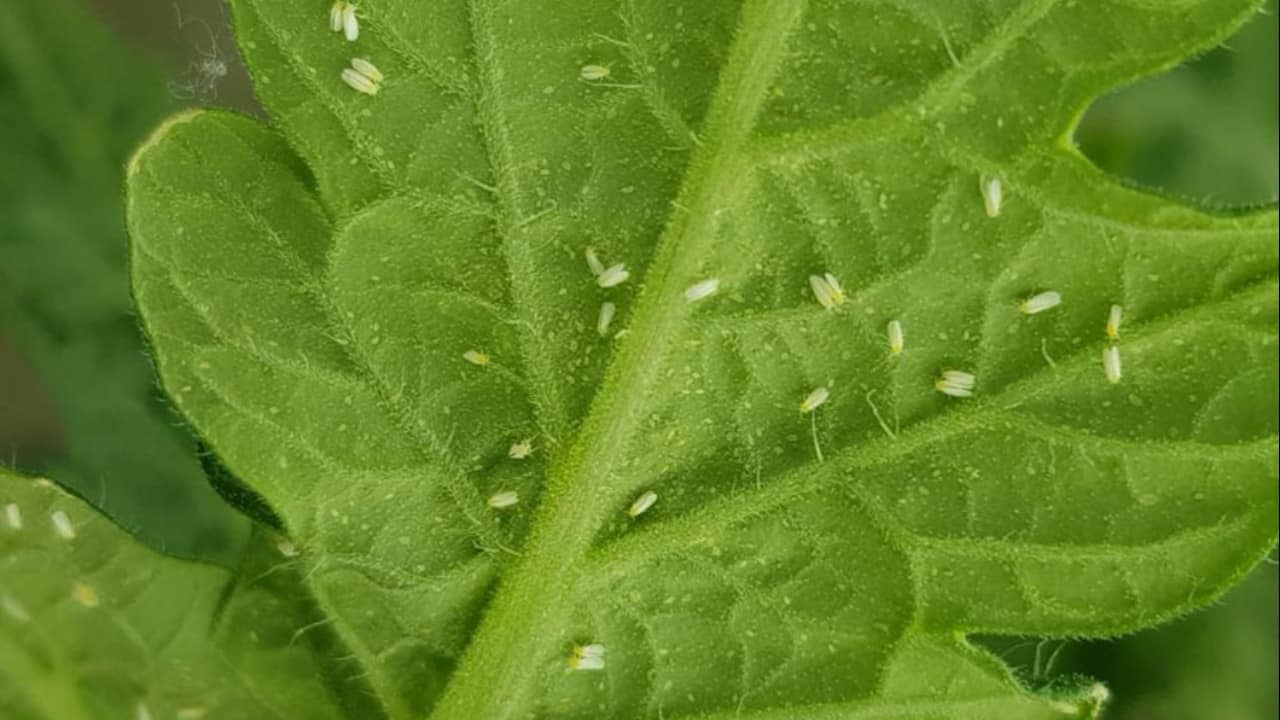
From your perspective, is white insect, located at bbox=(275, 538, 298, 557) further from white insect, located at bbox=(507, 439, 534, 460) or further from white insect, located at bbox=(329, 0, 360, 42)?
white insect, located at bbox=(329, 0, 360, 42)

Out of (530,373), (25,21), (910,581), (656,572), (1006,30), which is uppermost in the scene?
(25,21)

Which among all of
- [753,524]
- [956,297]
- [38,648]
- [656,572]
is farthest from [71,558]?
[956,297]

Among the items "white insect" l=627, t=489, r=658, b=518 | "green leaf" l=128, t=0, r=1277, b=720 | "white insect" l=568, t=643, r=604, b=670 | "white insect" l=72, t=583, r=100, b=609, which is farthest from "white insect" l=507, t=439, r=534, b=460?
"white insect" l=72, t=583, r=100, b=609

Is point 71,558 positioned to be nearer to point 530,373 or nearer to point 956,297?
point 530,373

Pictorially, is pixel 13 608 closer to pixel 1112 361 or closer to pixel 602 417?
pixel 602 417

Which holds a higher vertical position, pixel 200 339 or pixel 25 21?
pixel 25 21

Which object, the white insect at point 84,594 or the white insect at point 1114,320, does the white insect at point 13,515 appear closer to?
the white insect at point 84,594
